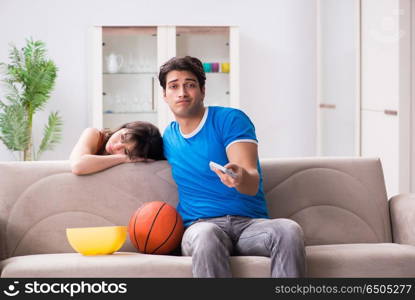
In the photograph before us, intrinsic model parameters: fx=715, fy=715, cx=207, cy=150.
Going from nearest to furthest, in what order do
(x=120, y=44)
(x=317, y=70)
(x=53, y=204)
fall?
1. (x=53, y=204)
2. (x=120, y=44)
3. (x=317, y=70)

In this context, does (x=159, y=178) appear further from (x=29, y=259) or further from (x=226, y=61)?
(x=226, y=61)

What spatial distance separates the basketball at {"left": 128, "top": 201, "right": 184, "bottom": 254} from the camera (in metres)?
2.77

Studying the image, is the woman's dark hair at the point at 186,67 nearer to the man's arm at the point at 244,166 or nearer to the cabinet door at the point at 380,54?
the man's arm at the point at 244,166

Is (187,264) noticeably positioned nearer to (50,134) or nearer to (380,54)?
(380,54)

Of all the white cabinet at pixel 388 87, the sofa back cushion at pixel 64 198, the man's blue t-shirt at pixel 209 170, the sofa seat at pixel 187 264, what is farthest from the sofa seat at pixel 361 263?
the white cabinet at pixel 388 87

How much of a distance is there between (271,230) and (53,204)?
1004 millimetres

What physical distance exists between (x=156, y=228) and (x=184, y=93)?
55 centimetres

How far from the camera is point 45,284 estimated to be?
8.32 ft

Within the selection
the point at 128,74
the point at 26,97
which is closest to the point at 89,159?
the point at 26,97

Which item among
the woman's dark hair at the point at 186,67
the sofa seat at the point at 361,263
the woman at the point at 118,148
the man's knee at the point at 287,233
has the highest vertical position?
the woman's dark hair at the point at 186,67

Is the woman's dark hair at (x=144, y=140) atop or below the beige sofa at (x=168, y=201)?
atop

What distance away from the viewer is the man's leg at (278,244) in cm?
247

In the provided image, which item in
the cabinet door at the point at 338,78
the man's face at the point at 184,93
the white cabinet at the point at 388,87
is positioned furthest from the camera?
the cabinet door at the point at 338,78

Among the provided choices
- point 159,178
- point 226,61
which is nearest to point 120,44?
point 226,61
